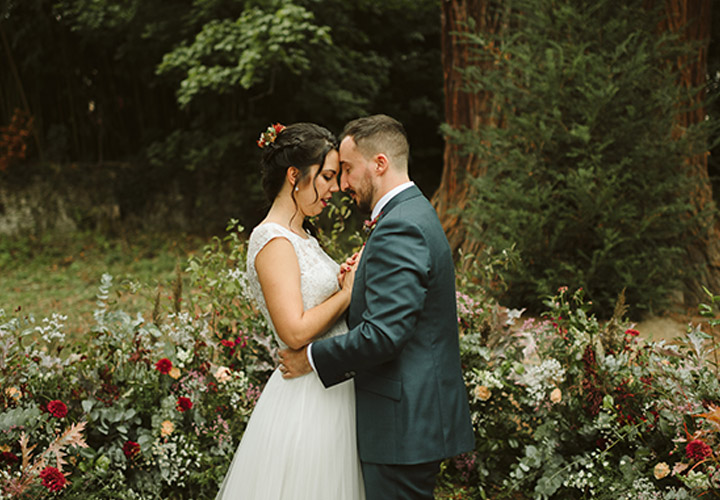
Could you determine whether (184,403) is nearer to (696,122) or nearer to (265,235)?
(265,235)

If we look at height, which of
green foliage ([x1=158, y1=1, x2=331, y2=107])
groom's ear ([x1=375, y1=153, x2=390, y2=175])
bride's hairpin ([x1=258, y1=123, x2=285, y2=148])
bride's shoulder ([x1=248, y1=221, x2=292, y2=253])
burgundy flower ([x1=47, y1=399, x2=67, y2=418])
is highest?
green foliage ([x1=158, y1=1, x2=331, y2=107])

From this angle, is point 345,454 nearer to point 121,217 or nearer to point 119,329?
point 119,329

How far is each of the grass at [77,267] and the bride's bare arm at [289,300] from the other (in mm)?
5837

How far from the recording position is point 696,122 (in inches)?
297

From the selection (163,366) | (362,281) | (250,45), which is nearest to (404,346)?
(362,281)

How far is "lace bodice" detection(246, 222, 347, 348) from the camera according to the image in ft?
8.21

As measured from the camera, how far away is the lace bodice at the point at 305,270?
2.50 meters

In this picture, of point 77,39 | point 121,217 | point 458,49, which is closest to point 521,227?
point 458,49

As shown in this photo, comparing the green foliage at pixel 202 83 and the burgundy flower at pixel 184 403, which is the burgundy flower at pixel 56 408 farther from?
the green foliage at pixel 202 83

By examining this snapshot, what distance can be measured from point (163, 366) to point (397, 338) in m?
1.82

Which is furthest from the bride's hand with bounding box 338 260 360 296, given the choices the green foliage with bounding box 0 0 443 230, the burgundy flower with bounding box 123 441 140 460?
the green foliage with bounding box 0 0 443 230

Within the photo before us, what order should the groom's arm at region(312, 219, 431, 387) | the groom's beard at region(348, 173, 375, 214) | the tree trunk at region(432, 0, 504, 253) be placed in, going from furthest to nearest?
the tree trunk at region(432, 0, 504, 253), the groom's beard at region(348, 173, 375, 214), the groom's arm at region(312, 219, 431, 387)

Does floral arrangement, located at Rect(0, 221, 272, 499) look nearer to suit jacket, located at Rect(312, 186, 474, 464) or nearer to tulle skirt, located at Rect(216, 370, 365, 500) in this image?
tulle skirt, located at Rect(216, 370, 365, 500)

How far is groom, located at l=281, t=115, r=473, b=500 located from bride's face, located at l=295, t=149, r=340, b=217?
215 millimetres
